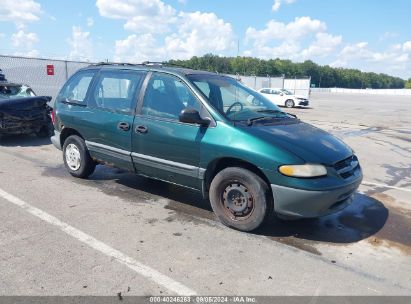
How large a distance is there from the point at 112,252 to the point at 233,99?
7.80 ft

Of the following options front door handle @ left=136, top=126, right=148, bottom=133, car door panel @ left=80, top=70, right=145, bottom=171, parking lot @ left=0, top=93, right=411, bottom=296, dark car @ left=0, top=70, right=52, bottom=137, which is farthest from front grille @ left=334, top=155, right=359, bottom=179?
dark car @ left=0, top=70, right=52, bottom=137

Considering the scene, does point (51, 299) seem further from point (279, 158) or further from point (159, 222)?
point (279, 158)

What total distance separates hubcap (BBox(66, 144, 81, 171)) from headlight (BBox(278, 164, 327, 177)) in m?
3.55

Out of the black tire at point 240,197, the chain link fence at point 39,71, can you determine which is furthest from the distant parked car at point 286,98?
the black tire at point 240,197

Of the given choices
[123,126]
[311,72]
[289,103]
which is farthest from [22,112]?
[311,72]

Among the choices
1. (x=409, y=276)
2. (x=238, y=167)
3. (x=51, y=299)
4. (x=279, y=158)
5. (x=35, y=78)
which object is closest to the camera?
(x=51, y=299)

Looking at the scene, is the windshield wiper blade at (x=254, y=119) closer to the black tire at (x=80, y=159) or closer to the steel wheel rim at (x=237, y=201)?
the steel wheel rim at (x=237, y=201)

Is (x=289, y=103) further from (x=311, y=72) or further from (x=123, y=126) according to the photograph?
(x=311, y=72)

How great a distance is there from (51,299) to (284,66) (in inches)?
5439

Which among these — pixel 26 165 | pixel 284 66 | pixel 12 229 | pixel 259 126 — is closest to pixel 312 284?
pixel 259 126

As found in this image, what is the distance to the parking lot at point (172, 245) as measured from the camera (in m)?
3.30

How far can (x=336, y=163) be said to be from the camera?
14.0 feet

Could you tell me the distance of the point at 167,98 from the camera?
5016mm

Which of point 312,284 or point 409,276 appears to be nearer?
point 312,284
